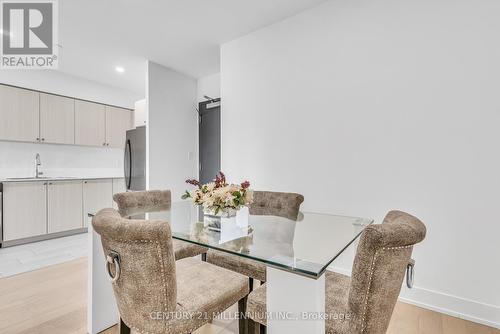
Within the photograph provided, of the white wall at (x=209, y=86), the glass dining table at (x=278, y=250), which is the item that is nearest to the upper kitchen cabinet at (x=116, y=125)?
the white wall at (x=209, y=86)

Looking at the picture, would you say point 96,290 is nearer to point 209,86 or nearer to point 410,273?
point 410,273

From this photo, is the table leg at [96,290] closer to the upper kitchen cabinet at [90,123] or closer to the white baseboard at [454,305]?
the white baseboard at [454,305]

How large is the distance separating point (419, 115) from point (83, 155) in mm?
5039

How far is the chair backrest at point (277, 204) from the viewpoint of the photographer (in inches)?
76.7

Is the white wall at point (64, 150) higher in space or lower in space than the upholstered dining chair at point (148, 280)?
higher

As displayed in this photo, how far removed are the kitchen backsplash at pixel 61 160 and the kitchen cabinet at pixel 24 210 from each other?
556 mm

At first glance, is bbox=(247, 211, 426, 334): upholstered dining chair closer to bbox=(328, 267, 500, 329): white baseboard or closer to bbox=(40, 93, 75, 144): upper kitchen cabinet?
bbox=(328, 267, 500, 329): white baseboard

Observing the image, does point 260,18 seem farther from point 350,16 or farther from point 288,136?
point 288,136

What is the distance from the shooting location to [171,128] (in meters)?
3.88

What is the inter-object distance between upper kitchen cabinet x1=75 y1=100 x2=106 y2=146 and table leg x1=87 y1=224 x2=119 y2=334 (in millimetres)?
3323

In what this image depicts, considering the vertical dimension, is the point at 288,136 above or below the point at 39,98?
below

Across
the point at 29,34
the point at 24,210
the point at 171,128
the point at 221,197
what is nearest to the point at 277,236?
the point at 221,197

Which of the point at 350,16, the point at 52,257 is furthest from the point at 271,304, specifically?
the point at 52,257

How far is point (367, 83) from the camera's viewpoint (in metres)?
2.16
